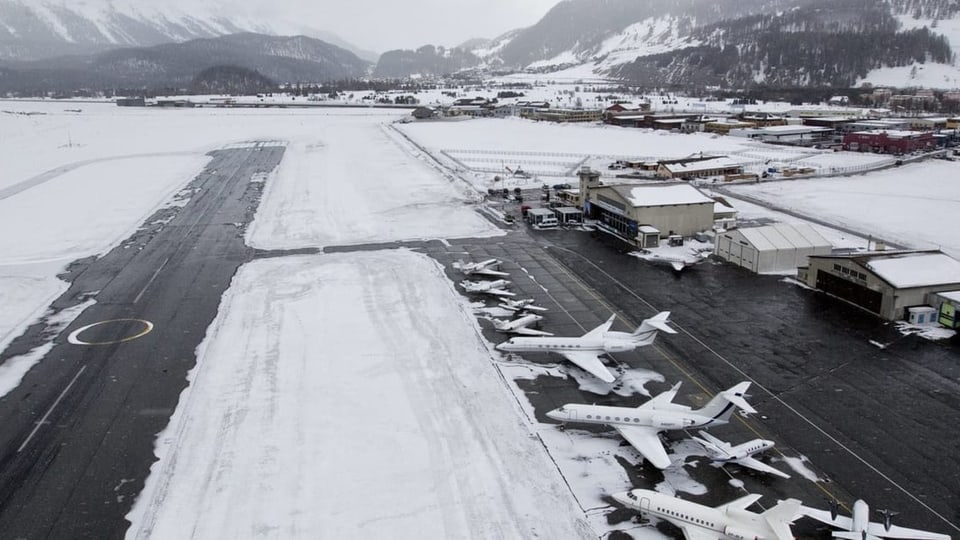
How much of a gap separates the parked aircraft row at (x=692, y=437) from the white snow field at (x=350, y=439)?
2852 millimetres

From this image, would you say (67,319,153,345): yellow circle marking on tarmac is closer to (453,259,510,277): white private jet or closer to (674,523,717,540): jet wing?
(453,259,510,277): white private jet

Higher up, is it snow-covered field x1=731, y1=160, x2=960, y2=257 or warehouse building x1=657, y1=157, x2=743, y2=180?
warehouse building x1=657, y1=157, x2=743, y2=180

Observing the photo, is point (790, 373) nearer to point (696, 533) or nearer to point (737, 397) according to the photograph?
point (737, 397)

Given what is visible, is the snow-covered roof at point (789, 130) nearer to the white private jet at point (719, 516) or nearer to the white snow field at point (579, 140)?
the white snow field at point (579, 140)

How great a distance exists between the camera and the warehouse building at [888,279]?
47.6 m

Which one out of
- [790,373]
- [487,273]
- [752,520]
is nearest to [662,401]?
[752,520]

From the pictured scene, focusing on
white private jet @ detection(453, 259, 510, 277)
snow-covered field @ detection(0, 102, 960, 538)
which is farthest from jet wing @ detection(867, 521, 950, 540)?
white private jet @ detection(453, 259, 510, 277)

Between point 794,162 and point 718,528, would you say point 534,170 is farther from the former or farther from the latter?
point 718,528

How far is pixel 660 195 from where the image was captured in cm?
7288

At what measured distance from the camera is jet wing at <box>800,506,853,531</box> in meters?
25.9

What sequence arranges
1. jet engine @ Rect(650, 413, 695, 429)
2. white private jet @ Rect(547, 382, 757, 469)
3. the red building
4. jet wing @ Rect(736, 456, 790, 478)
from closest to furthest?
1. jet wing @ Rect(736, 456, 790, 478)
2. white private jet @ Rect(547, 382, 757, 469)
3. jet engine @ Rect(650, 413, 695, 429)
4. the red building

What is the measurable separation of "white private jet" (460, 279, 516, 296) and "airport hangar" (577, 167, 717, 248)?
1990cm

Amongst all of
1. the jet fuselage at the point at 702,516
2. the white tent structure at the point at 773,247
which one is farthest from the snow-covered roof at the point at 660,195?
the jet fuselage at the point at 702,516

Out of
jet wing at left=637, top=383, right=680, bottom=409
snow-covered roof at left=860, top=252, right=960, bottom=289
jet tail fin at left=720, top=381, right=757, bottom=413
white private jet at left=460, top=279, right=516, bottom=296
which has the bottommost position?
jet wing at left=637, top=383, right=680, bottom=409
